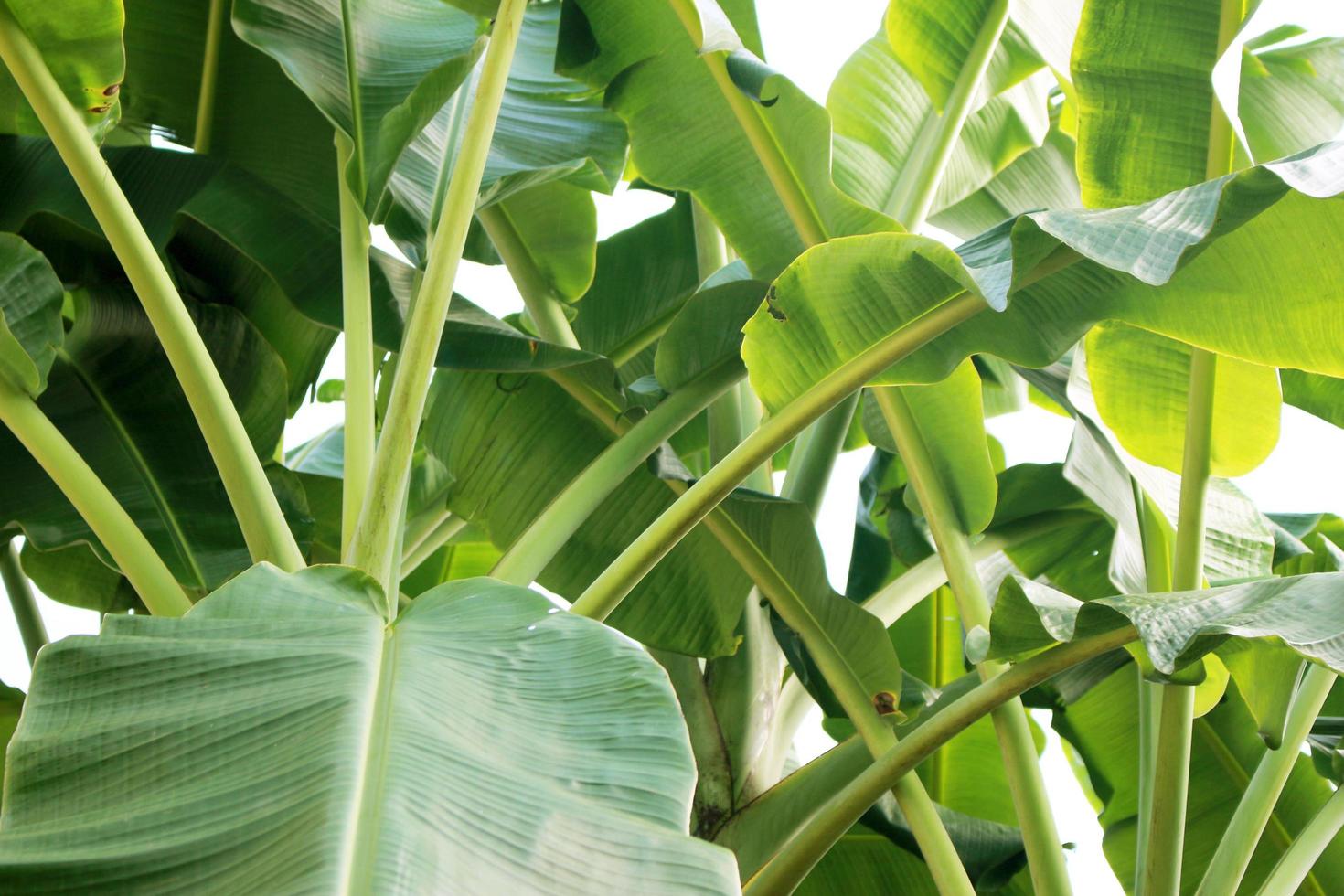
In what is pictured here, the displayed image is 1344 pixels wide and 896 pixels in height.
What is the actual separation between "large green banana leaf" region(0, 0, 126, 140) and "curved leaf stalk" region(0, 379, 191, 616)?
0.76 ft

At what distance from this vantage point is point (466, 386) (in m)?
1.16

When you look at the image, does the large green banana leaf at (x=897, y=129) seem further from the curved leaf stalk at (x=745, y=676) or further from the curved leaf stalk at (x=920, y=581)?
the curved leaf stalk at (x=920, y=581)

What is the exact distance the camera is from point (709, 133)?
1.05 m

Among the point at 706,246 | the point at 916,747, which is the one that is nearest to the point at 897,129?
the point at 706,246

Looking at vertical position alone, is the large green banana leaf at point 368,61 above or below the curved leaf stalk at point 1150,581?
above

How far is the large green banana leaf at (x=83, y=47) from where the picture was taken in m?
0.82

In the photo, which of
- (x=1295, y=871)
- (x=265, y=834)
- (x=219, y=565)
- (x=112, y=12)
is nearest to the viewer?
(x=265, y=834)

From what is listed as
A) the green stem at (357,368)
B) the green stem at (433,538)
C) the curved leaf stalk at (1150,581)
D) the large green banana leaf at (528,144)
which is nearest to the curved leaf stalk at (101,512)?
the green stem at (357,368)

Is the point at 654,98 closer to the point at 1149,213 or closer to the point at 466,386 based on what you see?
the point at 466,386

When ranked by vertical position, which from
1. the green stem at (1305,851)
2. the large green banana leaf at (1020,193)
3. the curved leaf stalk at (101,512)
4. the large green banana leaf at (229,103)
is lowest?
the green stem at (1305,851)

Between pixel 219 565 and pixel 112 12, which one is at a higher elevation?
pixel 112 12

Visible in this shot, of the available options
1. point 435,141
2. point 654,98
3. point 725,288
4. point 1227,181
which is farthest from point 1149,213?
point 435,141

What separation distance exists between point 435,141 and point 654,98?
0.24 metres

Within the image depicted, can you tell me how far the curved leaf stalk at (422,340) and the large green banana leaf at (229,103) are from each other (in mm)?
370
